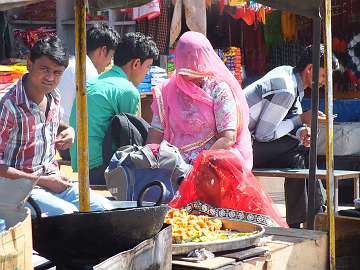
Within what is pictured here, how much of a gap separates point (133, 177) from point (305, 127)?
164cm

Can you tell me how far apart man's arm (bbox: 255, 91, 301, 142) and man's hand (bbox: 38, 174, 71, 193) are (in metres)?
2.22

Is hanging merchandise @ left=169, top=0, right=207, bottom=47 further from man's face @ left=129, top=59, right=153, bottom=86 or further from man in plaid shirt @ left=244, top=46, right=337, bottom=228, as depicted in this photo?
man's face @ left=129, top=59, right=153, bottom=86

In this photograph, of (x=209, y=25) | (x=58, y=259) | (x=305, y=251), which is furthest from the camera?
(x=209, y=25)

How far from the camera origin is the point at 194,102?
5707 millimetres

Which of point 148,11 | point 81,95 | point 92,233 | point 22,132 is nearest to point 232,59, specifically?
point 148,11

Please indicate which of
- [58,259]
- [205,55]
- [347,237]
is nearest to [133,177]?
[205,55]

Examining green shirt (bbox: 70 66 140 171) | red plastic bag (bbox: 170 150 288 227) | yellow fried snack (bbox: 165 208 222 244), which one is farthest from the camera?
green shirt (bbox: 70 66 140 171)

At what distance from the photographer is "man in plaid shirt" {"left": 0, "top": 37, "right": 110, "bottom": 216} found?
451 cm

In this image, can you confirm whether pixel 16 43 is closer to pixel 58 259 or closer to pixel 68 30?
pixel 68 30

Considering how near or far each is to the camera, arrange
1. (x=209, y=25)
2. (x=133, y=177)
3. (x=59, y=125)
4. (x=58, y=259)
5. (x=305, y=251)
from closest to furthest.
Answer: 1. (x=58, y=259)
2. (x=305, y=251)
3. (x=59, y=125)
4. (x=133, y=177)
5. (x=209, y=25)

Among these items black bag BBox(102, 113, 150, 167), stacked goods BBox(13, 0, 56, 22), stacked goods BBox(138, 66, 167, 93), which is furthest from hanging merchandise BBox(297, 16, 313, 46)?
black bag BBox(102, 113, 150, 167)

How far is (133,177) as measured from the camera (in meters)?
5.55

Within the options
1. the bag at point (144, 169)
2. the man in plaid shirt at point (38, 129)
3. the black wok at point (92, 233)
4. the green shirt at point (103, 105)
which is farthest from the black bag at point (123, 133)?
the black wok at point (92, 233)

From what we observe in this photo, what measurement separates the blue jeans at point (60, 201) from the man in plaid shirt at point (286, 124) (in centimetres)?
202
